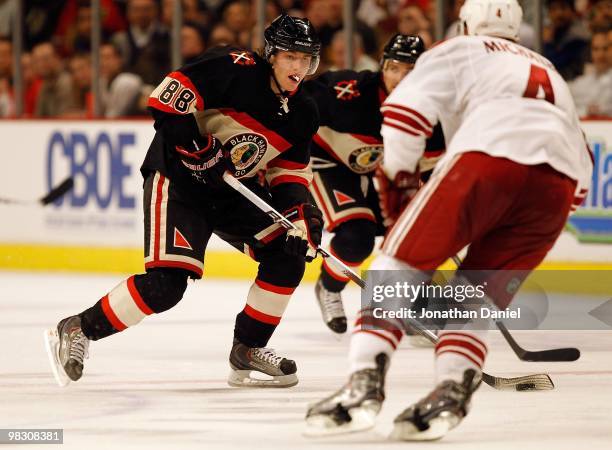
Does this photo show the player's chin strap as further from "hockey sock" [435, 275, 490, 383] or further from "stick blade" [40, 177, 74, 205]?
"stick blade" [40, 177, 74, 205]

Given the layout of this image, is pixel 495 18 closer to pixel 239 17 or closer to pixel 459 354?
pixel 459 354

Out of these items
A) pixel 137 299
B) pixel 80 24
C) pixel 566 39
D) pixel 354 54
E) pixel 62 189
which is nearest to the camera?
pixel 137 299

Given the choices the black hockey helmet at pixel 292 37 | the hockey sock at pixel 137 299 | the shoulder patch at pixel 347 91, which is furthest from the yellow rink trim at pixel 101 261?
the hockey sock at pixel 137 299

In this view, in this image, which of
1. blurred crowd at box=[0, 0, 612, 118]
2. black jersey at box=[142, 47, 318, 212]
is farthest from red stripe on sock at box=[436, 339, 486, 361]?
blurred crowd at box=[0, 0, 612, 118]

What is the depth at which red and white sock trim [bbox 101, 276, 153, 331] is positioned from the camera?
367 centimetres

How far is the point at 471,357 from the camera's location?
3.01m

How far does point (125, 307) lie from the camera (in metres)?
3.68

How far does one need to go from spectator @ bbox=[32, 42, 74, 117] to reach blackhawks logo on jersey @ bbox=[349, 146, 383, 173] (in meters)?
3.39

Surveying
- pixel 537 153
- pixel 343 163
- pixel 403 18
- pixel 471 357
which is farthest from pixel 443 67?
pixel 403 18

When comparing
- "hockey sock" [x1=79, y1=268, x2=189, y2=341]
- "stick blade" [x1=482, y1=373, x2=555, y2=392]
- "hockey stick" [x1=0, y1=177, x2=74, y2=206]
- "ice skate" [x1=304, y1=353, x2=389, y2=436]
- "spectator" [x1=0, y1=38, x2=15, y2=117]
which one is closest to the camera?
"ice skate" [x1=304, y1=353, x2=389, y2=436]

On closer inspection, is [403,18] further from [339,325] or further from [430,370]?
[430,370]

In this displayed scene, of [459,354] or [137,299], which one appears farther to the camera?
[137,299]

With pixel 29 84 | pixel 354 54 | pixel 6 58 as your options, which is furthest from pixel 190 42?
pixel 6 58

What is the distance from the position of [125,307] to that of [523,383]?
1.13m
